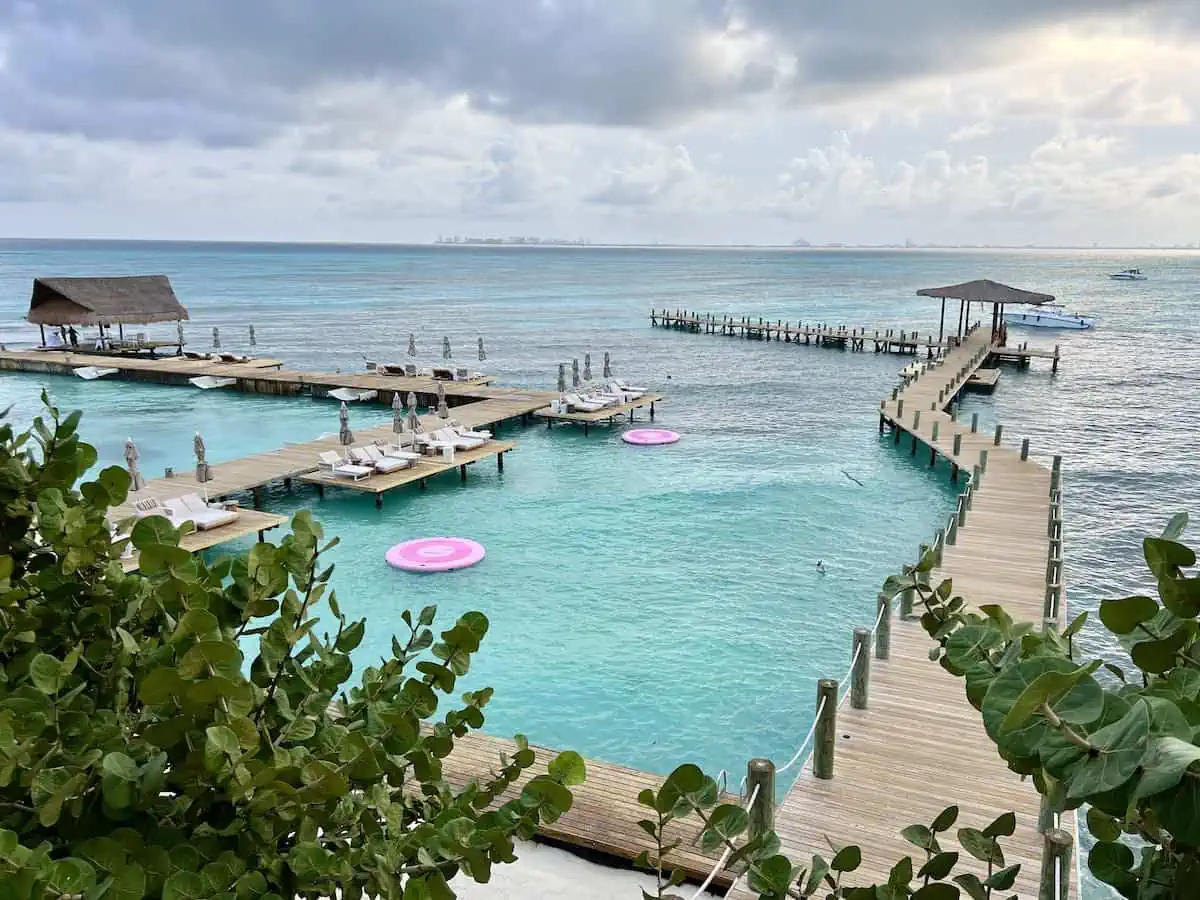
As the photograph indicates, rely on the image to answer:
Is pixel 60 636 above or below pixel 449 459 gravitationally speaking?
above

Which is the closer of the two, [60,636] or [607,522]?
[60,636]

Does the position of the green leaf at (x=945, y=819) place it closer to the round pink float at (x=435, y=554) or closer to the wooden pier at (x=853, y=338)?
the round pink float at (x=435, y=554)

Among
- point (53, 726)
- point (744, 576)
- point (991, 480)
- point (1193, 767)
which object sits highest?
point (1193, 767)

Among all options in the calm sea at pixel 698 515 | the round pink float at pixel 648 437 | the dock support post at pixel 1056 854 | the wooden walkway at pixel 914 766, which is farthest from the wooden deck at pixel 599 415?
the dock support post at pixel 1056 854

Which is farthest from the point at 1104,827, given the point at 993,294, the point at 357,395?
the point at 993,294

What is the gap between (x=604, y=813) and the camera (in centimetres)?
832

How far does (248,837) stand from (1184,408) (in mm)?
49085

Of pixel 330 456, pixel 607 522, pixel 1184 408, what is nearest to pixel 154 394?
pixel 330 456

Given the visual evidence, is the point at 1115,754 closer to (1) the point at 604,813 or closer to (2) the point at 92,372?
A: (1) the point at 604,813

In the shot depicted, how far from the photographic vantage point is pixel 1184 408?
4106 centimetres

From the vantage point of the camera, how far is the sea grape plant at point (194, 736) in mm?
2066

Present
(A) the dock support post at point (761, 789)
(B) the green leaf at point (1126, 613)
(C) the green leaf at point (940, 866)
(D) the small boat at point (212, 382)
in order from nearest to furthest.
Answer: (B) the green leaf at point (1126, 613) → (C) the green leaf at point (940, 866) → (A) the dock support post at point (761, 789) → (D) the small boat at point (212, 382)

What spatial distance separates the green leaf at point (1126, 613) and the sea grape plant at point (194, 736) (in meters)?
1.57

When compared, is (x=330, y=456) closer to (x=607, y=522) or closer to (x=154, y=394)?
(x=607, y=522)
